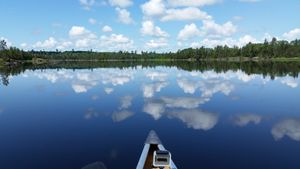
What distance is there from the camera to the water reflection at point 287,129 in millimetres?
22422

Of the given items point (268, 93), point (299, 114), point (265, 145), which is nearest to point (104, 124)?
point (265, 145)

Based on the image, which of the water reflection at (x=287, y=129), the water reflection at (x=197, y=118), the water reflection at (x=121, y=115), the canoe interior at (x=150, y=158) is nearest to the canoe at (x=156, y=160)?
the canoe interior at (x=150, y=158)

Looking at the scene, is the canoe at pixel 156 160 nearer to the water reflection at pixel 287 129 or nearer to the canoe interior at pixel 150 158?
the canoe interior at pixel 150 158

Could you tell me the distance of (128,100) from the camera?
39125mm

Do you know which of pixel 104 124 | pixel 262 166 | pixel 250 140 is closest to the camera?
pixel 262 166

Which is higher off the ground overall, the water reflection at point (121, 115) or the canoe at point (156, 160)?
the canoe at point (156, 160)

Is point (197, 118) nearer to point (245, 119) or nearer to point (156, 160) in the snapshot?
point (245, 119)

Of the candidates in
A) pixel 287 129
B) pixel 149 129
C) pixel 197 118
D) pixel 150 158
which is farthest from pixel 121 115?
pixel 287 129

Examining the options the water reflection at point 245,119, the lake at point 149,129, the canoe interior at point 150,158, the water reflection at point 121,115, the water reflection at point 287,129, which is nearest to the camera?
the canoe interior at point 150,158

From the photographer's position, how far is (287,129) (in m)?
24.4

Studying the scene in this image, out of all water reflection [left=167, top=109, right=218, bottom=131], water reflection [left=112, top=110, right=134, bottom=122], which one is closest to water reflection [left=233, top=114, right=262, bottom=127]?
water reflection [left=167, top=109, right=218, bottom=131]

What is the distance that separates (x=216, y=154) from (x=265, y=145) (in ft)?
14.0

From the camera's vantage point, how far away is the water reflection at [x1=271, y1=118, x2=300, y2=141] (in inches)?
883

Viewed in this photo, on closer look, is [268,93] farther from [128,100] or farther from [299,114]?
[128,100]
